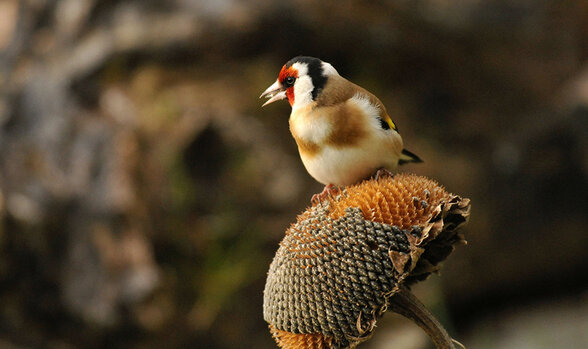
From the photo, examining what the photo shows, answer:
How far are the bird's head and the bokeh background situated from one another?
4.19 meters

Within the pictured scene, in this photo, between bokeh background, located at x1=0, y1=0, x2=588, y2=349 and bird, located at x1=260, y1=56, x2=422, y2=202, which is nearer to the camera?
bird, located at x1=260, y1=56, x2=422, y2=202

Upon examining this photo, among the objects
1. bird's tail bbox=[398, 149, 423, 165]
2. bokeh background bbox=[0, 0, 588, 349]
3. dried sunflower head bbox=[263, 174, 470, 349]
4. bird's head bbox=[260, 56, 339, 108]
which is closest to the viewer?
dried sunflower head bbox=[263, 174, 470, 349]

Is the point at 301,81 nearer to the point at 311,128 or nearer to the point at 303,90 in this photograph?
the point at 303,90

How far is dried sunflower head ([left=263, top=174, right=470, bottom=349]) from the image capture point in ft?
6.88

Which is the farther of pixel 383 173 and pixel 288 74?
pixel 383 173

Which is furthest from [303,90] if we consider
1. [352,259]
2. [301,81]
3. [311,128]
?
[352,259]

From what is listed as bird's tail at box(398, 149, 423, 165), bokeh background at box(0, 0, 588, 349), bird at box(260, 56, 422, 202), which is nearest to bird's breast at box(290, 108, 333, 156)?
bird at box(260, 56, 422, 202)

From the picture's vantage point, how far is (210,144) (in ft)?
22.0

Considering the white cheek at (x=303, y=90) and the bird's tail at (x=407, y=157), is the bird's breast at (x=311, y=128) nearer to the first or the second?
the white cheek at (x=303, y=90)

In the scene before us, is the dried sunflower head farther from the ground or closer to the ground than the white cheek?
closer to the ground

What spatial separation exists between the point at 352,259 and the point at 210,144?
4.72m

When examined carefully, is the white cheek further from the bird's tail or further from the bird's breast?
the bird's tail

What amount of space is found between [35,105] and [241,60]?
88.8 inches

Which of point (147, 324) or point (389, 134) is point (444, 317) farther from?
point (389, 134)
